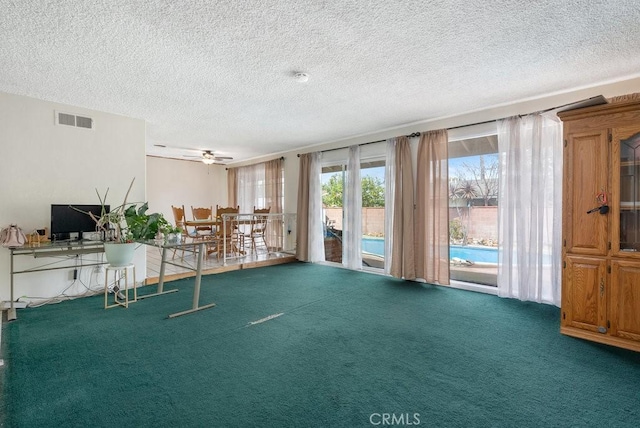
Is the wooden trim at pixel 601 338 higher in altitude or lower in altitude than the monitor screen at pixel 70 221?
lower

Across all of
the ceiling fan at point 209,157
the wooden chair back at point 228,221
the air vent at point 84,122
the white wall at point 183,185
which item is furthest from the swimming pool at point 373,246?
the white wall at point 183,185

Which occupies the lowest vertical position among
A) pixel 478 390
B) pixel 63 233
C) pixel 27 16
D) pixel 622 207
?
pixel 478 390

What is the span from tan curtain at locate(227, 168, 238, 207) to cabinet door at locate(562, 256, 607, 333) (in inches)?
289

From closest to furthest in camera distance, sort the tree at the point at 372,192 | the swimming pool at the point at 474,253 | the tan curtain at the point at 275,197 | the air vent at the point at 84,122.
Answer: the air vent at the point at 84,122, the swimming pool at the point at 474,253, the tree at the point at 372,192, the tan curtain at the point at 275,197

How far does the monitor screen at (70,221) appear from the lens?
3.49 m

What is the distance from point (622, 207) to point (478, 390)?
2007 mm

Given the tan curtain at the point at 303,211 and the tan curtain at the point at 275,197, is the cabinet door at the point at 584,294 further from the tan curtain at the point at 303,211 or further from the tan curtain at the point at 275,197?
the tan curtain at the point at 275,197

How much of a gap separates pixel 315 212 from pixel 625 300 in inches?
177

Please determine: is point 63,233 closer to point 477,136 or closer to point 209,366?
point 209,366

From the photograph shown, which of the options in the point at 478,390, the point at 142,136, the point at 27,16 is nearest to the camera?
the point at 478,390

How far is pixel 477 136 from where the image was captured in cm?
408

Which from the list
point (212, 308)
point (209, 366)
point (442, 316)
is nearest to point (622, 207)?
point (442, 316)

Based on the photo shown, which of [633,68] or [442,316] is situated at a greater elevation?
[633,68]

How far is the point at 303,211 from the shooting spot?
613cm
